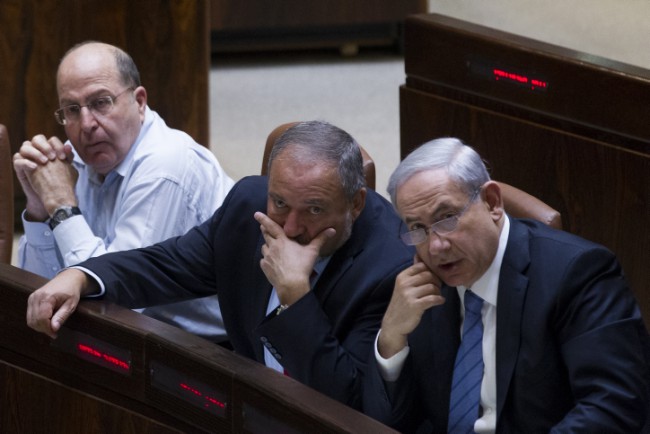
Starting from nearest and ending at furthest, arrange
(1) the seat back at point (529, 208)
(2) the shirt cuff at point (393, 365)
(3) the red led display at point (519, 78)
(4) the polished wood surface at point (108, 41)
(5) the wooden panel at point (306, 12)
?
(2) the shirt cuff at point (393, 365), (1) the seat back at point (529, 208), (3) the red led display at point (519, 78), (4) the polished wood surface at point (108, 41), (5) the wooden panel at point (306, 12)

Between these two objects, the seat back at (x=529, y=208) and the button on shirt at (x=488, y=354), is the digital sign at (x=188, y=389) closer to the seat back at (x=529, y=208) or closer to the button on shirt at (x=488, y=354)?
the button on shirt at (x=488, y=354)

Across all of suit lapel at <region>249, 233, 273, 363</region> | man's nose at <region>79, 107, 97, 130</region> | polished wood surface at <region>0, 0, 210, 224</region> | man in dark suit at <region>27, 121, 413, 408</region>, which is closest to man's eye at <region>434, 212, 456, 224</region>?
man in dark suit at <region>27, 121, 413, 408</region>

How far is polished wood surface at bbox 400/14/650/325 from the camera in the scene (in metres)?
1.98

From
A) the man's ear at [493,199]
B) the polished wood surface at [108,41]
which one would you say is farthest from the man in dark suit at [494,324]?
the polished wood surface at [108,41]

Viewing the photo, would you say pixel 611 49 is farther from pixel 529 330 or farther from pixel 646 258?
pixel 529 330

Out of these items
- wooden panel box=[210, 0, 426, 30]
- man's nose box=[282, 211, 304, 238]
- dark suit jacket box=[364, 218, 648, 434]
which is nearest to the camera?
dark suit jacket box=[364, 218, 648, 434]

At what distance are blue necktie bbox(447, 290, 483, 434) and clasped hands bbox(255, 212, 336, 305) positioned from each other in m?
0.18

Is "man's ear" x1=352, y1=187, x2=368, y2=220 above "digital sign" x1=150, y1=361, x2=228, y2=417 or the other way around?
above

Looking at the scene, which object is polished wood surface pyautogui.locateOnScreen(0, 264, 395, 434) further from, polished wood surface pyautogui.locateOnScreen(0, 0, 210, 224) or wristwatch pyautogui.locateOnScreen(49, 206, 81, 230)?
polished wood surface pyautogui.locateOnScreen(0, 0, 210, 224)

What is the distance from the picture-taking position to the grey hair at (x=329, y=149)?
4.73ft

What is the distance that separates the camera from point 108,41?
102 inches

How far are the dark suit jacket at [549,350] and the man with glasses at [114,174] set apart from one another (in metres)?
0.48

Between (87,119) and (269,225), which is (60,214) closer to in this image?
(87,119)

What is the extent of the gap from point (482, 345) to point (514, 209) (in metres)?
0.31
